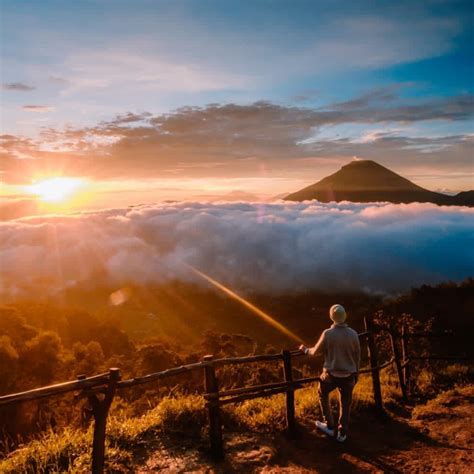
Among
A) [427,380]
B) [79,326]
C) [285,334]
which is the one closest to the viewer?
[427,380]

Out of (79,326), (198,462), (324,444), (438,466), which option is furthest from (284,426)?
(79,326)

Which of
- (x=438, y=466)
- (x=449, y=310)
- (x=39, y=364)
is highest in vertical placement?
(x=438, y=466)

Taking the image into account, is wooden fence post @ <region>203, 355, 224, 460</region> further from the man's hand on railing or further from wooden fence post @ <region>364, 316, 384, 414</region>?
wooden fence post @ <region>364, 316, 384, 414</region>

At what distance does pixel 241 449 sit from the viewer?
713cm

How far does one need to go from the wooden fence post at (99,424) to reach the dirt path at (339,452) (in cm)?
93

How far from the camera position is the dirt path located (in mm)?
6578

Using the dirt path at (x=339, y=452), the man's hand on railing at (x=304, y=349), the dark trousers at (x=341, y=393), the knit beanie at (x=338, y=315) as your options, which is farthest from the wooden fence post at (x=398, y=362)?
the knit beanie at (x=338, y=315)

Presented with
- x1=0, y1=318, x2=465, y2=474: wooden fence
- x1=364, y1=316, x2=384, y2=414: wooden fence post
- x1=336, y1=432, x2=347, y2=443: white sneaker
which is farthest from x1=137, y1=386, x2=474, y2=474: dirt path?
x1=364, y1=316, x2=384, y2=414: wooden fence post

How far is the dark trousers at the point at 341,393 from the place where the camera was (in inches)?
287

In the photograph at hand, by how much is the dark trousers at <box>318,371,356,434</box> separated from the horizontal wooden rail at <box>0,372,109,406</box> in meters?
3.81

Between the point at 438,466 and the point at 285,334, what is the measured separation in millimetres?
160413

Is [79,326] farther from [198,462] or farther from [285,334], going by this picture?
[285,334]

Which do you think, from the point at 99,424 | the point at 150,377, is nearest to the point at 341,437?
the point at 150,377

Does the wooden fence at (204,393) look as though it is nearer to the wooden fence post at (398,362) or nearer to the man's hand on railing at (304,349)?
the man's hand on railing at (304,349)
